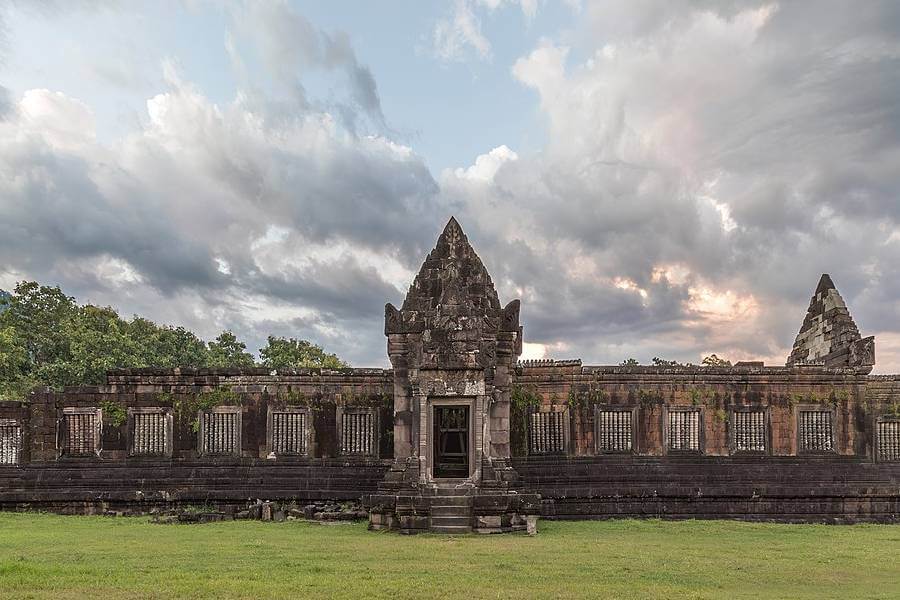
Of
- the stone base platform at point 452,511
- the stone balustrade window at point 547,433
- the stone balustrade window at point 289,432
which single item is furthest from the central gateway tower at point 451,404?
the stone balustrade window at point 289,432

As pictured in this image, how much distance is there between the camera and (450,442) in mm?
25328

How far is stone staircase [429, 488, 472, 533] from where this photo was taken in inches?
749

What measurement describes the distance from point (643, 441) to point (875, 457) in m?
7.65

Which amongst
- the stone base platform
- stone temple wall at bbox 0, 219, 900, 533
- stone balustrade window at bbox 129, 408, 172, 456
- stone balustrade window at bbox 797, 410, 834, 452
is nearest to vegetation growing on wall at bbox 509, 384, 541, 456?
stone temple wall at bbox 0, 219, 900, 533

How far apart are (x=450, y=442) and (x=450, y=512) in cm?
602

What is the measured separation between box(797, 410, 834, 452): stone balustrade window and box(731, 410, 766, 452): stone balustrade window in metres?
1.21

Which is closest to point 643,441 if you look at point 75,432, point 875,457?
point 875,457

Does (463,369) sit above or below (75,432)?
above

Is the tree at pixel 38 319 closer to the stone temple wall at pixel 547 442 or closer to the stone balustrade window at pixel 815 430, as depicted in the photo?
the stone temple wall at pixel 547 442

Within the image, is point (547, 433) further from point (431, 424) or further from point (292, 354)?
point (292, 354)

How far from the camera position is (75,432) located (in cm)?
2481

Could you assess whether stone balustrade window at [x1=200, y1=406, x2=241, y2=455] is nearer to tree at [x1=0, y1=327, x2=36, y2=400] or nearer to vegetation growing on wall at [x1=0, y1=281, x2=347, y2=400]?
vegetation growing on wall at [x1=0, y1=281, x2=347, y2=400]

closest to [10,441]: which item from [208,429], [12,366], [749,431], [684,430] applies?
[208,429]

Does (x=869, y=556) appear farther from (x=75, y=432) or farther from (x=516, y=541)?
(x=75, y=432)
